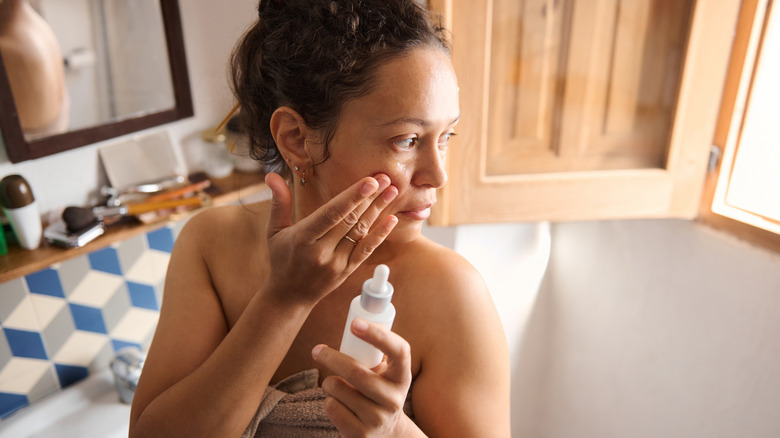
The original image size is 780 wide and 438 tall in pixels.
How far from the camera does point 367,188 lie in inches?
24.5

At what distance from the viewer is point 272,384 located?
35.8 inches

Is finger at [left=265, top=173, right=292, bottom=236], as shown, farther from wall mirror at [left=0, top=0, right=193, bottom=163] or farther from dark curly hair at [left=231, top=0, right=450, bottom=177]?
wall mirror at [left=0, top=0, right=193, bottom=163]

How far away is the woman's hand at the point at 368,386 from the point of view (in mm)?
567

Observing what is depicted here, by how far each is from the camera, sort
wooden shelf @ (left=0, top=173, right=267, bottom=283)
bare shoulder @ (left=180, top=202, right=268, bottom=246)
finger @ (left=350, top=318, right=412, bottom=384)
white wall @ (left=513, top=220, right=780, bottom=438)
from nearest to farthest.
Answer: finger @ (left=350, top=318, right=412, bottom=384), bare shoulder @ (left=180, top=202, right=268, bottom=246), white wall @ (left=513, top=220, right=780, bottom=438), wooden shelf @ (left=0, top=173, right=267, bottom=283)

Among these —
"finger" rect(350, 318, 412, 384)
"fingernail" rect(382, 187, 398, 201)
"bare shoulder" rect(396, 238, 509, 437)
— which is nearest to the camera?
"finger" rect(350, 318, 412, 384)

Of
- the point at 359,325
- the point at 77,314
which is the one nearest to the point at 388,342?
the point at 359,325

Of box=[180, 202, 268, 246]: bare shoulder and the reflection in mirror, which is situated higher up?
the reflection in mirror

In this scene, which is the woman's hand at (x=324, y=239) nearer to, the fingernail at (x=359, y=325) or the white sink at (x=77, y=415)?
the fingernail at (x=359, y=325)

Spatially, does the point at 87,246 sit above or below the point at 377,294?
below

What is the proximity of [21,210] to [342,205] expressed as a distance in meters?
1.03

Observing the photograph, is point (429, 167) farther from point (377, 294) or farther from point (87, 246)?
point (87, 246)

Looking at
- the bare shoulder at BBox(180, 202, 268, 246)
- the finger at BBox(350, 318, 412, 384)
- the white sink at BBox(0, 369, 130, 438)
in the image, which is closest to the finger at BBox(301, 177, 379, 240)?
the finger at BBox(350, 318, 412, 384)

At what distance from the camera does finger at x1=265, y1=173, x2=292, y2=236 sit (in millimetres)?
688

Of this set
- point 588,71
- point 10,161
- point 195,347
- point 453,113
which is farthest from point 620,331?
point 10,161
